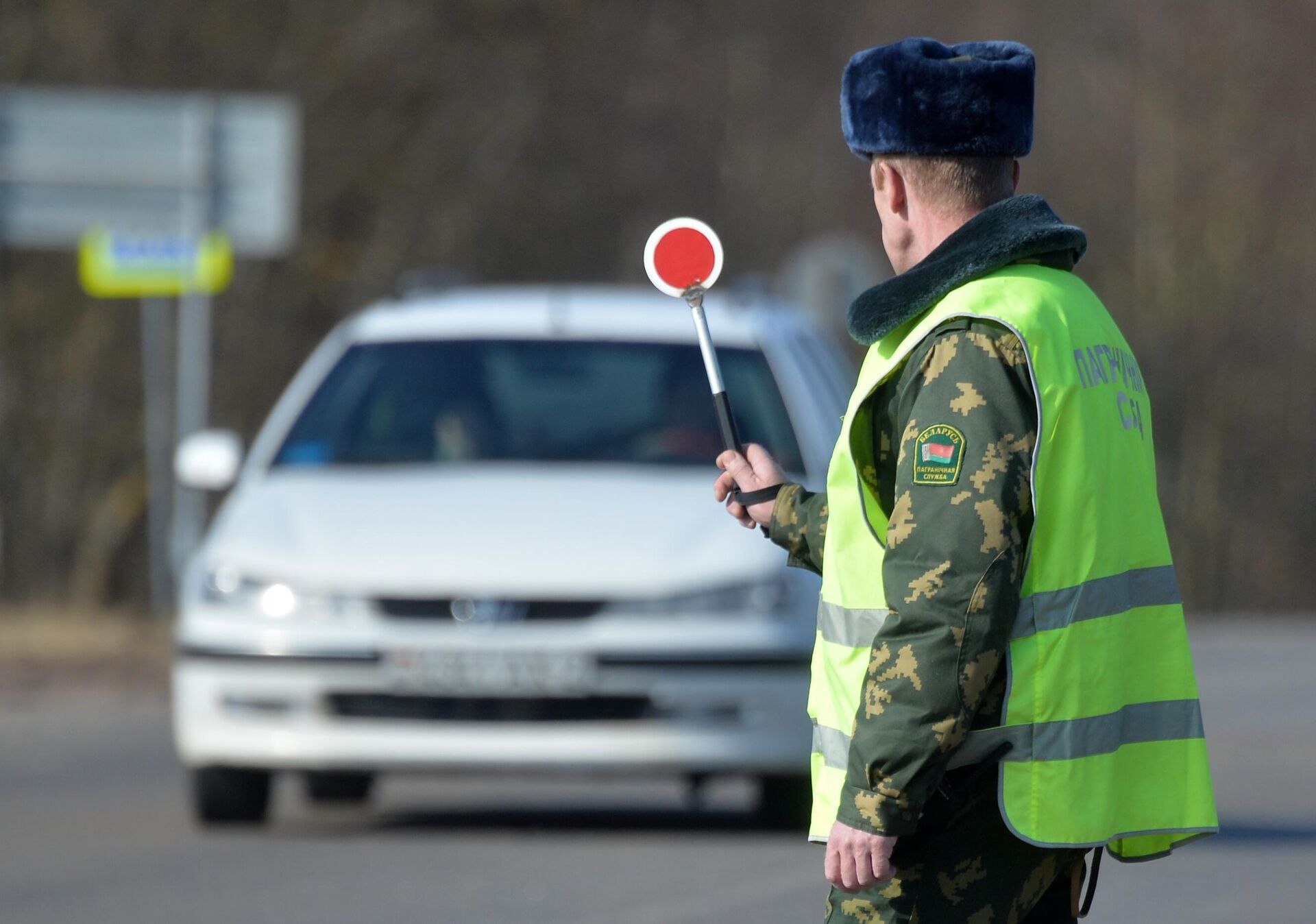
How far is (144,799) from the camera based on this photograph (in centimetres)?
1063

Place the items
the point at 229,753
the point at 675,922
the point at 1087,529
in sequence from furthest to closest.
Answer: the point at 229,753 < the point at 675,922 < the point at 1087,529

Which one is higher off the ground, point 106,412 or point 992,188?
point 992,188

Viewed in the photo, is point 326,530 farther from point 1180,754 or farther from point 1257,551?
point 1257,551

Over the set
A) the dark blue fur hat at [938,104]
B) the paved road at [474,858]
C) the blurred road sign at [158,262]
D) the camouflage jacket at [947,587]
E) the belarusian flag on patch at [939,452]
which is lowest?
the paved road at [474,858]


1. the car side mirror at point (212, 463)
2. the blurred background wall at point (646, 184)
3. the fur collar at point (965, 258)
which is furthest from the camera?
the blurred background wall at point (646, 184)

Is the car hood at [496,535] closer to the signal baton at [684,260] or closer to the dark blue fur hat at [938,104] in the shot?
the signal baton at [684,260]

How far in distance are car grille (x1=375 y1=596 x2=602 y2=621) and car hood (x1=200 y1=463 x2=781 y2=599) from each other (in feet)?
0.09

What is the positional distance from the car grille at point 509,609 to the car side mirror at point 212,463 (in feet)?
4.35

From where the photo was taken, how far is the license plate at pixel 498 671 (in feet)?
29.1

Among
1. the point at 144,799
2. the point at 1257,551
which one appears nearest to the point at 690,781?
the point at 144,799

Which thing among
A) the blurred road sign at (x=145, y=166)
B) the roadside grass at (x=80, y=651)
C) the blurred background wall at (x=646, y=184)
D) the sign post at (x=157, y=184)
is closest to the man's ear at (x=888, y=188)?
the roadside grass at (x=80, y=651)

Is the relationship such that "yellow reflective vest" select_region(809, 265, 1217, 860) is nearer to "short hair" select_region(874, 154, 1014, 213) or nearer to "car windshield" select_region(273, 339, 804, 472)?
"short hair" select_region(874, 154, 1014, 213)

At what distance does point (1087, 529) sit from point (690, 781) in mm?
6579

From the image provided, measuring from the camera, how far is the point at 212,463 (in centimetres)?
1010
